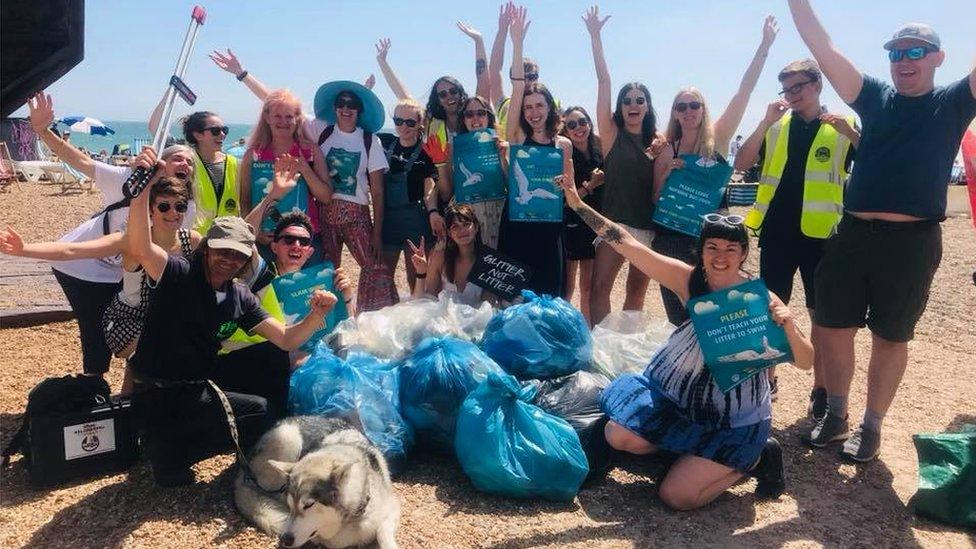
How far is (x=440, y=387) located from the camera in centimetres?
352

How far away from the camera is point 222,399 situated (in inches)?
124

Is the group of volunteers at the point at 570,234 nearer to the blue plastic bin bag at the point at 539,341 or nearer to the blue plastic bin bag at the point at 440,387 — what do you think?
the blue plastic bin bag at the point at 539,341

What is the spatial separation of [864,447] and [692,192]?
1.78 meters

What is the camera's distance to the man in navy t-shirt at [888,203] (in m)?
3.37

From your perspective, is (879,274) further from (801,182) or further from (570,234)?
(570,234)

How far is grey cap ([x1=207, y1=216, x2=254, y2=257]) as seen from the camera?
3.05 m

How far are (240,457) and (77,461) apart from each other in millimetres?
828

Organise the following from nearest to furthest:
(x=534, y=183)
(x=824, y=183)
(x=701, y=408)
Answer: (x=701, y=408) → (x=824, y=183) → (x=534, y=183)

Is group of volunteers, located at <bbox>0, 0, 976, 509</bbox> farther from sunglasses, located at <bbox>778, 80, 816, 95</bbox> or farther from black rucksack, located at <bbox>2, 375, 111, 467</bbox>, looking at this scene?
black rucksack, located at <bbox>2, 375, 111, 467</bbox>

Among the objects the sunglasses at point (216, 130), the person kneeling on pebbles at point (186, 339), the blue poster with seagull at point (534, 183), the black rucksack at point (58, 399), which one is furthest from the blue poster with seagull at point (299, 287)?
the blue poster with seagull at point (534, 183)

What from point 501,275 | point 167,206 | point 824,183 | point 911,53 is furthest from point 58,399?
point 911,53

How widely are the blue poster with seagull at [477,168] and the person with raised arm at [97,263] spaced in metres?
1.75

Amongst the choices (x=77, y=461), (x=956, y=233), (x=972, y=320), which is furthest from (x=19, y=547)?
(x=956, y=233)

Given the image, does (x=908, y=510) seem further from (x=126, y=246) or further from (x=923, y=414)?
(x=126, y=246)
